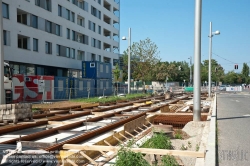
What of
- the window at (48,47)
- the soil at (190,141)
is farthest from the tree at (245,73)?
the soil at (190,141)

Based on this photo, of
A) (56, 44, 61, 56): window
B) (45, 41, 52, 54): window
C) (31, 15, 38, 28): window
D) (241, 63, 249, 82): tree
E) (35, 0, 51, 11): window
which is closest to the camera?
(31, 15, 38, 28): window

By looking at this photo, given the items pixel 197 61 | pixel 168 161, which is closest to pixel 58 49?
pixel 197 61

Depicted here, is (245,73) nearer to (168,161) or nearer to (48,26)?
(48,26)

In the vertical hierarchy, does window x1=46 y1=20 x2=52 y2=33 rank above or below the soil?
above

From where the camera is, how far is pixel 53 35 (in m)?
36.0

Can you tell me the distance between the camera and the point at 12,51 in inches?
1111

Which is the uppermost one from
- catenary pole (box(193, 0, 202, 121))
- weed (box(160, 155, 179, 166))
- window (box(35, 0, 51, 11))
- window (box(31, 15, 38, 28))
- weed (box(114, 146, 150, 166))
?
window (box(35, 0, 51, 11))

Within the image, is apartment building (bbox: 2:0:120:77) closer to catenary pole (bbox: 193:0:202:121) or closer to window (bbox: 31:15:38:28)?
window (bbox: 31:15:38:28)

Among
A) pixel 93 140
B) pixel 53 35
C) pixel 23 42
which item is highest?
pixel 53 35

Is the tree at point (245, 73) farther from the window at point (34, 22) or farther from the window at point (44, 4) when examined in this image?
the window at point (34, 22)

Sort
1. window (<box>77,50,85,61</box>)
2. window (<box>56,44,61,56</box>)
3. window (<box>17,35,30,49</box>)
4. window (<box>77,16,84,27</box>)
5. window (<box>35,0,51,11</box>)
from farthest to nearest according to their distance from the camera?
window (<box>77,16,84,27</box>) → window (<box>77,50,85,61</box>) → window (<box>56,44,61,56</box>) → window (<box>35,0,51,11</box>) → window (<box>17,35,30,49</box>)

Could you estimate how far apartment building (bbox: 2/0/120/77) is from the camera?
28734mm

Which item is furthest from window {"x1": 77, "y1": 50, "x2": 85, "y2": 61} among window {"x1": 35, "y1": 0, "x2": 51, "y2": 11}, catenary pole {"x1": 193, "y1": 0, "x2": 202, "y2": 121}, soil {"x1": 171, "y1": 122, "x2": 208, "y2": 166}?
soil {"x1": 171, "y1": 122, "x2": 208, "y2": 166}

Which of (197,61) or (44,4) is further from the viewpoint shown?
(44,4)
